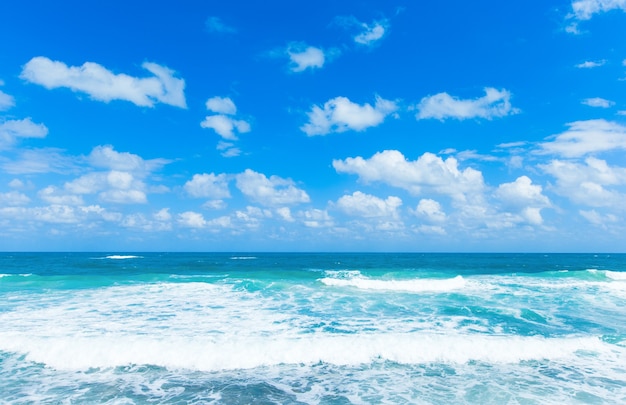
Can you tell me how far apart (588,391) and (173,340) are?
10840mm

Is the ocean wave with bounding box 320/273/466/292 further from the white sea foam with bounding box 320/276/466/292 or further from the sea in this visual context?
the sea

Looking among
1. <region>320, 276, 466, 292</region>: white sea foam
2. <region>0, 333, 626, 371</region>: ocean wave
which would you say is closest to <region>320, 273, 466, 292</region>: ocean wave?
<region>320, 276, 466, 292</region>: white sea foam

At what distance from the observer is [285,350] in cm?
1031

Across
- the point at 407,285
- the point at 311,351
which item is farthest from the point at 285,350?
the point at 407,285

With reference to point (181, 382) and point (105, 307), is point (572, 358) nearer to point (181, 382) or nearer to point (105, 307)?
point (181, 382)

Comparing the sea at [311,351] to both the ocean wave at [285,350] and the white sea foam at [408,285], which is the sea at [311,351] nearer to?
the ocean wave at [285,350]

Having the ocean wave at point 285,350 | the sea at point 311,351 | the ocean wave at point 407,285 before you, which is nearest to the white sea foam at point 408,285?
the ocean wave at point 407,285

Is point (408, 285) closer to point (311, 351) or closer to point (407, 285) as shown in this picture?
point (407, 285)

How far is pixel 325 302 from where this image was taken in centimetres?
1855

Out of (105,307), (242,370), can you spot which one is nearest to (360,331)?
(242,370)

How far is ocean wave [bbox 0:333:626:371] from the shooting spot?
9.64 m

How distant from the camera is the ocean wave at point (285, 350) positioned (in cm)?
964

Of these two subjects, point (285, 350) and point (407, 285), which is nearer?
point (285, 350)

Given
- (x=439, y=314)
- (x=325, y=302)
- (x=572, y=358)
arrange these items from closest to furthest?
(x=572, y=358), (x=439, y=314), (x=325, y=302)
